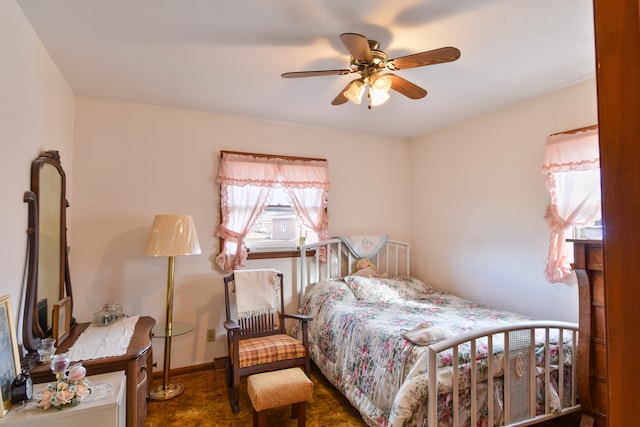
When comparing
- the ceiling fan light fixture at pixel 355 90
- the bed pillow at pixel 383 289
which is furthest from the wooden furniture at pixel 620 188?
the bed pillow at pixel 383 289

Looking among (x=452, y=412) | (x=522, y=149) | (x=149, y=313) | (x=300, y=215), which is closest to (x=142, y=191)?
(x=149, y=313)

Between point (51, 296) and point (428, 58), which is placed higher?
point (428, 58)

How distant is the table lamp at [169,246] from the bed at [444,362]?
1251 millimetres

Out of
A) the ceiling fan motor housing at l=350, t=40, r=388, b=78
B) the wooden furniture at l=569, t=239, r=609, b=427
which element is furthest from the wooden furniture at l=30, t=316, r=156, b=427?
the wooden furniture at l=569, t=239, r=609, b=427

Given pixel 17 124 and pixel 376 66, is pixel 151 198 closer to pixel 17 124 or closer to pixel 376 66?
pixel 17 124

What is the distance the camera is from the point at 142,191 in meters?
2.99

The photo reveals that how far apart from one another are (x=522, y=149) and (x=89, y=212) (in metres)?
3.77

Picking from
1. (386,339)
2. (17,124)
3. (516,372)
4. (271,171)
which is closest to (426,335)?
(386,339)

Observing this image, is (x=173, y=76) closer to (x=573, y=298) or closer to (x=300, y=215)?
(x=300, y=215)

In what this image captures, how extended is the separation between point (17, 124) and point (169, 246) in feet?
4.13

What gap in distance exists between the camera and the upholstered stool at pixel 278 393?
82.8 inches

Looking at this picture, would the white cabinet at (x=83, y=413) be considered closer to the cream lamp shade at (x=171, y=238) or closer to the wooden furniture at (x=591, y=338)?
the cream lamp shade at (x=171, y=238)

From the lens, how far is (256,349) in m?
2.59

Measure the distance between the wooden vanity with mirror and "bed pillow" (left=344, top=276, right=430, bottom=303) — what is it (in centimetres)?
184
